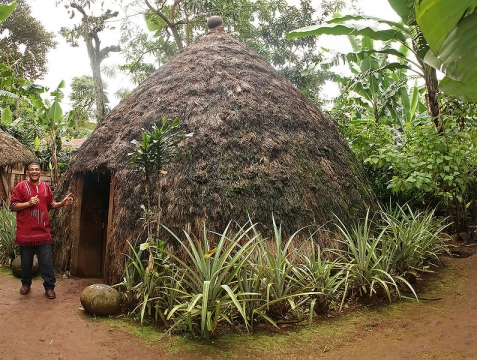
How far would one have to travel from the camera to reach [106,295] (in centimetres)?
408

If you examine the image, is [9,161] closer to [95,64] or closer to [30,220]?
[95,64]

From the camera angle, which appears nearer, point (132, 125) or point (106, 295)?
point (106, 295)

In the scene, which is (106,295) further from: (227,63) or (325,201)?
(227,63)

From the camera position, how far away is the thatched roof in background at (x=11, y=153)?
33.7ft

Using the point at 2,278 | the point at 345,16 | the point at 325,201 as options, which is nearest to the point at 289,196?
the point at 325,201

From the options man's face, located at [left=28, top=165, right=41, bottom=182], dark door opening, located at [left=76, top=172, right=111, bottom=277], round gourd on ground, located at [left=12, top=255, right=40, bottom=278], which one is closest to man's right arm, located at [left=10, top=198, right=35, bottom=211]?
man's face, located at [left=28, top=165, right=41, bottom=182]

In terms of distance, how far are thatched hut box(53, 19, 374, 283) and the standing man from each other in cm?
67

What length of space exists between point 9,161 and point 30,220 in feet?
22.4

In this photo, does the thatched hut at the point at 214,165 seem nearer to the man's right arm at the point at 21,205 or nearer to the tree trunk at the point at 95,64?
the man's right arm at the point at 21,205

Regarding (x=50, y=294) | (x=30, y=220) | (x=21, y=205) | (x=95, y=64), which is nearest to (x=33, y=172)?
(x=21, y=205)

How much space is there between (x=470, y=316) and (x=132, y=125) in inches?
183

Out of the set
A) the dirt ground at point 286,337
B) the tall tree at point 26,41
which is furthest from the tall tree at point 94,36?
the dirt ground at point 286,337

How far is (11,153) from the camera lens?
1048 centimetres

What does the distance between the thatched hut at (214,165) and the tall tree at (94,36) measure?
259 inches
